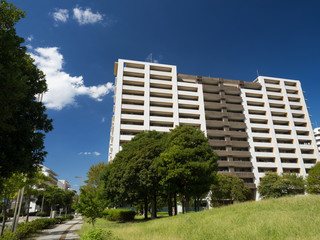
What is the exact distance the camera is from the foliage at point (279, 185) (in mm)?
41719

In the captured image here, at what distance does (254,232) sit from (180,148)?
13.2m

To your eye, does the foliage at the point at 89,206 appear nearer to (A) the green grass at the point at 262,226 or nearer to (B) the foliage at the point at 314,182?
(A) the green grass at the point at 262,226

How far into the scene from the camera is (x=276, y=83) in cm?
6266

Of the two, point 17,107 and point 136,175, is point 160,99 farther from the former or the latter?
point 17,107

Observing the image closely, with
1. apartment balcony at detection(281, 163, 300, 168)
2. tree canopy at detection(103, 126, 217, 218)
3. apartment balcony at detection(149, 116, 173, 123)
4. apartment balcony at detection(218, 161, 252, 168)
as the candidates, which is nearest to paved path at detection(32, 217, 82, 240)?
tree canopy at detection(103, 126, 217, 218)

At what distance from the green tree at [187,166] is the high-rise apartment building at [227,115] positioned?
23156 mm

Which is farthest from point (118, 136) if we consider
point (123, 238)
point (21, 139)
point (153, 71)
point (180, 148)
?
point (21, 139)

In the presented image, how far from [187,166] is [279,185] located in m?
32.1

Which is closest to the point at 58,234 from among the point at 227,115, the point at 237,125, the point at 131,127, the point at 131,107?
the point at 131,127

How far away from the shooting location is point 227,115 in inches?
2114

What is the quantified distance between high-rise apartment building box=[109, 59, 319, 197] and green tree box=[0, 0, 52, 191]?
110 feet

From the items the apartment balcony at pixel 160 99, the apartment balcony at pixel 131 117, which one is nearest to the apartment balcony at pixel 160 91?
the apartment balcony at pixel 160 99

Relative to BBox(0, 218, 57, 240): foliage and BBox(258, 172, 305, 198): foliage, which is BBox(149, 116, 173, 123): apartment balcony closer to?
BBox(258, 172, 305, 198): foliage

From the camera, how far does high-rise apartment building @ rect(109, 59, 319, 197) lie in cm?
4825
